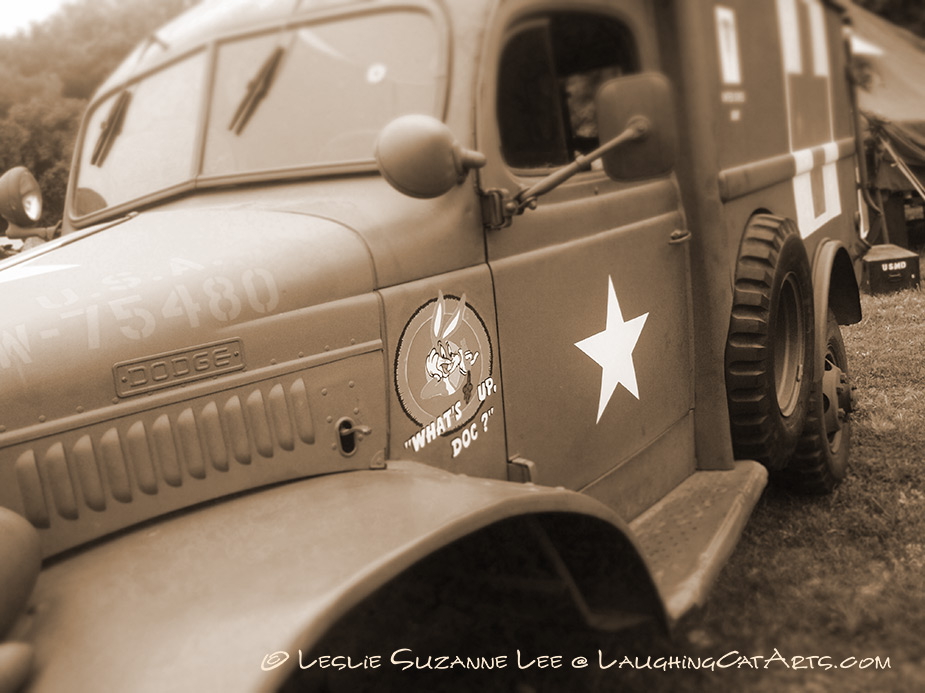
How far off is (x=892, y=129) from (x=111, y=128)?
406 inches

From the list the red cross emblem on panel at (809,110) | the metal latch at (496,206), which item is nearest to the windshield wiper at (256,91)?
the metal latch at (496,206)

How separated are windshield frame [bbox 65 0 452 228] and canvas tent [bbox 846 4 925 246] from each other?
949 cm

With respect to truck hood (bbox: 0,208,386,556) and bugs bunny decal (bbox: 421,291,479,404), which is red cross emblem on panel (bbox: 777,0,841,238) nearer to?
bugs bunny decal (bbox: 421,291,479,404)

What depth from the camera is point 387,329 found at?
2.13 m

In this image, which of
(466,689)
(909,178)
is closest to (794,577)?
(466,689)

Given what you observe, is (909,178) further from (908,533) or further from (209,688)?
(209,688)

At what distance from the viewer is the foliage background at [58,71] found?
392 cm

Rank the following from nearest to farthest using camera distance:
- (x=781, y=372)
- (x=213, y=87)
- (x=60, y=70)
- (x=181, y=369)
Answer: (x=181, y=369)
(x=213, y=87)
(x=781, y=372)
(x=60, y=70)

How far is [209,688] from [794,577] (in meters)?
2.38

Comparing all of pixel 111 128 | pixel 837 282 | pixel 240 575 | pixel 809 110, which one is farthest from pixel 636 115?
pixel 837 282

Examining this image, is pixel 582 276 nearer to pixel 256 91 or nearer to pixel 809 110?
pixel 256 91

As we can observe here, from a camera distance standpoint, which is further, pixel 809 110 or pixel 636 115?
pixel 809 110

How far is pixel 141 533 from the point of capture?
5.83ft

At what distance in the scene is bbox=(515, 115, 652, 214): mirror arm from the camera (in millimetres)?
2309
